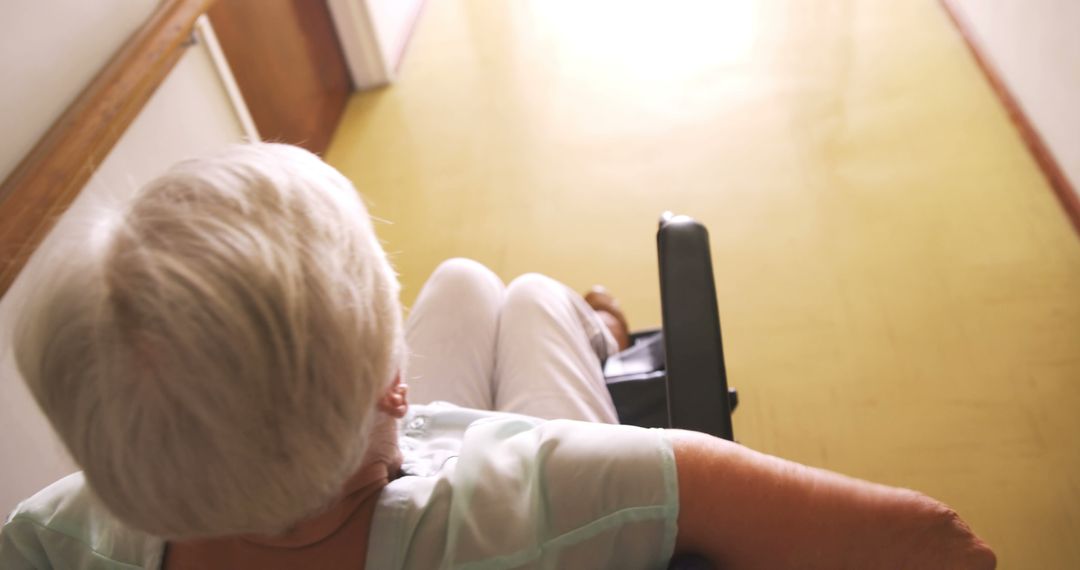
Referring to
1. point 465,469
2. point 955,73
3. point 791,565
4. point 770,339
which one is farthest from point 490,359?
point 955,73

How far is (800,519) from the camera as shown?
1.93ft

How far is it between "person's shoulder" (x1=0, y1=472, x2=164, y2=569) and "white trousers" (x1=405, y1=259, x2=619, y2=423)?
41 cm

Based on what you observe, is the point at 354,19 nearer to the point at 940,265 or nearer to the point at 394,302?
the point at 940,265

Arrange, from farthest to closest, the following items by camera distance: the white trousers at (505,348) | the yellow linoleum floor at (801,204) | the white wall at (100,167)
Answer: the yellow linoleum floor at (801,204)
the white wall at (100,167)
the white trousers at (505,348)

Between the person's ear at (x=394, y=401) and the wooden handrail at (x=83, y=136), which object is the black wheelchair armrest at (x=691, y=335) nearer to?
the person's ear at (x=394, y=401)

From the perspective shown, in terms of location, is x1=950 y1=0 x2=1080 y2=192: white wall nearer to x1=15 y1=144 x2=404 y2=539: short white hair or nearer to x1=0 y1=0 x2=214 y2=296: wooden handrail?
x1=15 y1=144 x2=404 y2=539: short white hair

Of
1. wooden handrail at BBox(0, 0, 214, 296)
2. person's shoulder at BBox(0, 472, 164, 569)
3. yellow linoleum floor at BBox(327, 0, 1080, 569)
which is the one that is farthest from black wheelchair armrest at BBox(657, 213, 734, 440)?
wooden handrail at BBox(0, 0, 214, 296)

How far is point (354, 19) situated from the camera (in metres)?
2.52

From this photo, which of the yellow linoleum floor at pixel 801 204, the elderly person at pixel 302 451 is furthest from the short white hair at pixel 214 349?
the yellow linoleum floor at pixel 801 204

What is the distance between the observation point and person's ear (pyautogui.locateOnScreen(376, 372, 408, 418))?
624mm

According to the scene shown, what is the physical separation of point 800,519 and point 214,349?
436mm

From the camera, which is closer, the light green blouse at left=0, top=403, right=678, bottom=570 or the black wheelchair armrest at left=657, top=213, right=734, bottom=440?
the light green blouse at left=0, top=403, right=678, bottom=570

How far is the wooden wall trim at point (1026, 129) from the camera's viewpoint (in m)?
1.70

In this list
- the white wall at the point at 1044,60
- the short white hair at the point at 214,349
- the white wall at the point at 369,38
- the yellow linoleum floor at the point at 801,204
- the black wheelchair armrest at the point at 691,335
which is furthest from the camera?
the white wall at the point at 369,38
